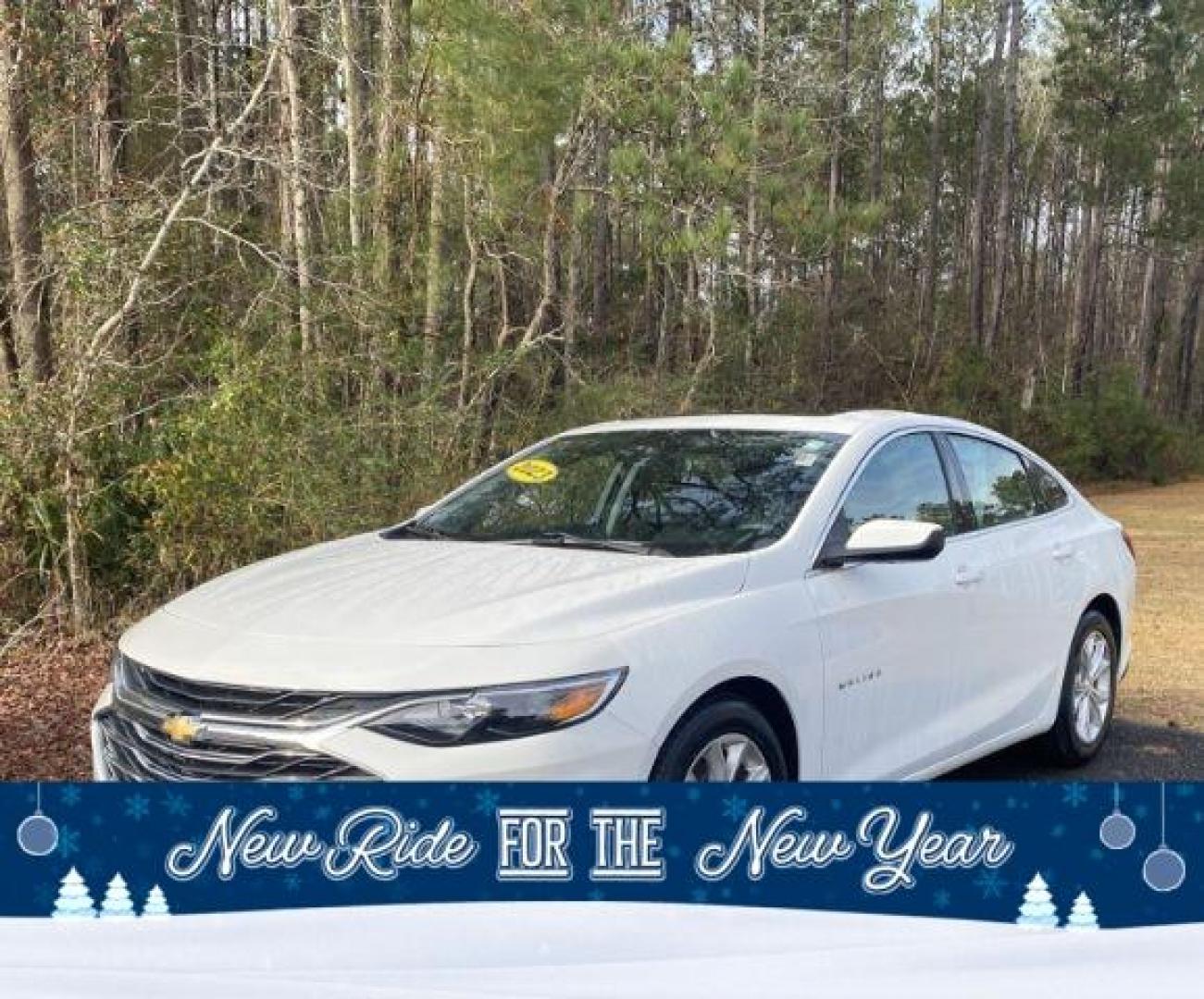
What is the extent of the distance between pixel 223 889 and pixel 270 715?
51 centimetres

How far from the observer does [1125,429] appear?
29.8m

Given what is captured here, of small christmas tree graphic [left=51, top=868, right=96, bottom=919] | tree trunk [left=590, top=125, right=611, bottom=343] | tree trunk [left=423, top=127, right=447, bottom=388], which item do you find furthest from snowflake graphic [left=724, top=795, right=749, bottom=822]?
tree trunk [left=590, top=125, right=611, bottom=343]

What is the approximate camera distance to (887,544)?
4.28 metres

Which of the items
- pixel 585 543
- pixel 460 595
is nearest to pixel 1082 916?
pixel 460 595

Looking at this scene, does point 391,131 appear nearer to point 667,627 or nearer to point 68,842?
point 667,627

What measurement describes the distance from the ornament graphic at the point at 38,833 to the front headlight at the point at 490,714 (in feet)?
2.50

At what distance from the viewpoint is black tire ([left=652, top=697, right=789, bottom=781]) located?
11.6ft

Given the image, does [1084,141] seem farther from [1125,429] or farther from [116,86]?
[116,86]

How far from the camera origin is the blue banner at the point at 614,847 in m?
3.04

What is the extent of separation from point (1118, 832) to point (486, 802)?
1.47 m

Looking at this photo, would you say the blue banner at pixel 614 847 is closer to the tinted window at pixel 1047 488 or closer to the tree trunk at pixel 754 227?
the tinted window at pixel 1047 488

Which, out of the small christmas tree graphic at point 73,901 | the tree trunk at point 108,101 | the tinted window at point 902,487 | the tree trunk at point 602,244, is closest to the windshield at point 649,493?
the tinted window at point 902,487

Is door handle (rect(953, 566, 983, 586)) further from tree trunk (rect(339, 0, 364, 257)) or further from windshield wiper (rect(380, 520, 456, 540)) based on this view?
tree trunk (rect(339, 0, 364, 257))

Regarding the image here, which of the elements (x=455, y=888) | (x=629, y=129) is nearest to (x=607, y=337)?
(x=629, y=129)
